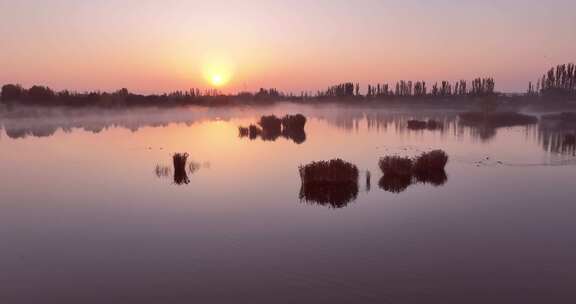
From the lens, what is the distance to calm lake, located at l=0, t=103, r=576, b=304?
34.0 ft

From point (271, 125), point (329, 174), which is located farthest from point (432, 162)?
point (271, 125)

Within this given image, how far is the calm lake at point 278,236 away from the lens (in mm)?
10367

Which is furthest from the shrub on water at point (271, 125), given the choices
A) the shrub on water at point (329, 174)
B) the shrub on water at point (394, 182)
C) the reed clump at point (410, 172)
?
the shrub on water at point (329, 174)

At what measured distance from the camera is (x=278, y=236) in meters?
14.2

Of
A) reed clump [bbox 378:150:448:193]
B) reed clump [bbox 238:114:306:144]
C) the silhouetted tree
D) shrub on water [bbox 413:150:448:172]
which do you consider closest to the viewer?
reed clump [bbox 378:150:448:193]

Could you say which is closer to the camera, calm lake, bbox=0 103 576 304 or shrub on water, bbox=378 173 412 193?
calm lake, bbox=0 103 576 304

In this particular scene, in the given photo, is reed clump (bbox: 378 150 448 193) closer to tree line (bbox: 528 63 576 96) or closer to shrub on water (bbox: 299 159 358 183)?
shrub on water (bbox: 299 159 358 183)

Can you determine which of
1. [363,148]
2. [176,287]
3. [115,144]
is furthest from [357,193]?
[115,144]

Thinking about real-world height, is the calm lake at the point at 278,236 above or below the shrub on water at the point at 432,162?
below

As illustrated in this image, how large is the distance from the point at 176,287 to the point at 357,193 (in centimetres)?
1103

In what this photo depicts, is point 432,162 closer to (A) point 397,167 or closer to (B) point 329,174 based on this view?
(A) point 397,167

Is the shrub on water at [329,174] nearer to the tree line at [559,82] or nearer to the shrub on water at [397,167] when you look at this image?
the shrub on water at [397,167]

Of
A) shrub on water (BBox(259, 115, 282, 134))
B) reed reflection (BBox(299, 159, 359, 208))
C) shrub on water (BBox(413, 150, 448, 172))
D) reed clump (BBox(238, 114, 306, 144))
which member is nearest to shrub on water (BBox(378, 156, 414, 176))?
shrub on water (BBox(413, 150, 448, 172))

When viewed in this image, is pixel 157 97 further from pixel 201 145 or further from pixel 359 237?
pixel 359 237
